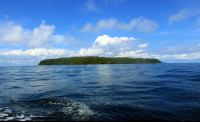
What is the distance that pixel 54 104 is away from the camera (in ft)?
37.2

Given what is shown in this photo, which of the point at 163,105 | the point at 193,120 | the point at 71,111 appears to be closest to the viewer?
the point at 193,120

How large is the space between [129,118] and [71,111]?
14.9 ft

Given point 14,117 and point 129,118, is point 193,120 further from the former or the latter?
point 14,117

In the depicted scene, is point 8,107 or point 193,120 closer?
point 193,120

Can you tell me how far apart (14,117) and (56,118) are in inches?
127

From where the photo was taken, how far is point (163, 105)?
10805mm

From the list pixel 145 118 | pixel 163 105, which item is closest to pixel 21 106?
pixel 145 118

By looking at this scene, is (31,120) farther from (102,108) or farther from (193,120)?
(193,120)

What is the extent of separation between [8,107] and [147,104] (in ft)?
41.8

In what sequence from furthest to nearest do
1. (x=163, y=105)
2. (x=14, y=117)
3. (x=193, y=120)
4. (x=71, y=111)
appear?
(x=163, y=105) → (x=71, y=111) → (x=14, y=117) → (x=193, y=120)

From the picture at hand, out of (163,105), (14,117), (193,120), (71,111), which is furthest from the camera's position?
(163,105)

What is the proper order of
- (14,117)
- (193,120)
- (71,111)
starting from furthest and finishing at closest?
(71,111) → (14,117) → (193,120)

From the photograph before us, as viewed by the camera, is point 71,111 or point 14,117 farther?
point 71,111

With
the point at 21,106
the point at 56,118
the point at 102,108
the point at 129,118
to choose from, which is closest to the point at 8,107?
the point at 21,106
